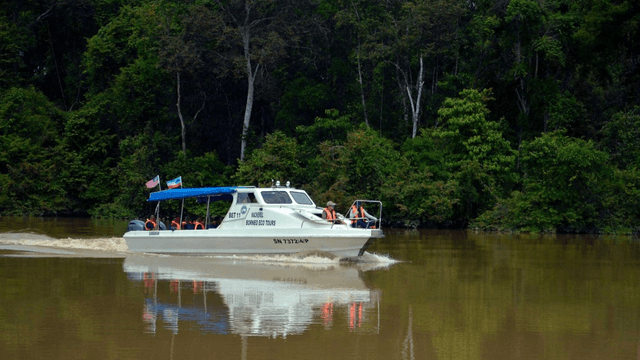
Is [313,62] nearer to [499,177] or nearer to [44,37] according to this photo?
[499,177]

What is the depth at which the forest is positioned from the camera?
4131cm

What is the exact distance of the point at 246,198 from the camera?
24.9m

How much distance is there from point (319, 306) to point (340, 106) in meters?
38.5

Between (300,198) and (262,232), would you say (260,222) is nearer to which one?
(262,232)

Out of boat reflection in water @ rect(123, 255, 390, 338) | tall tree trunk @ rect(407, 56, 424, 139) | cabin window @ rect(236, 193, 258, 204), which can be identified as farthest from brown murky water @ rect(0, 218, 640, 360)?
tall tree trunk @ rect(407, 56, 424, 139)

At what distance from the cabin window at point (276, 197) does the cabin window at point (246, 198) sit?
1.07 feet

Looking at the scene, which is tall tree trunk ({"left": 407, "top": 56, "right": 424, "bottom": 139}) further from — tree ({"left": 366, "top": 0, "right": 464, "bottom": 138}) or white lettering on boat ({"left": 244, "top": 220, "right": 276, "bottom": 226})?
white lettering on boat ({"left": 244, "top": 220, "right": 276, "bottom": 226})

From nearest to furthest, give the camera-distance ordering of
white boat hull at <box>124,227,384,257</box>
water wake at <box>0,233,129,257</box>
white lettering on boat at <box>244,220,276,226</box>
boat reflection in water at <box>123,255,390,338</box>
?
boat reflection in water at <box>123,255,390,338</box> → white boat hull at <box>124,227,384,257</box> → white lettering on boat at <box>244,220,276,226</box> → water wake at <box>0,233,129,257</box>

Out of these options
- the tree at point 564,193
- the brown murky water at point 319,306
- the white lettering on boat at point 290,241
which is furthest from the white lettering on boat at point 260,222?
the tree at point 564,193

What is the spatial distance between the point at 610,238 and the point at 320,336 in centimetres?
2612

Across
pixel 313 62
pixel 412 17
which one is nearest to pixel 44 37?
pixel 313 62

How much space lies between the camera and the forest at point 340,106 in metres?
41.3

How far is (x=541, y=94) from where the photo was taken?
44.5 meters

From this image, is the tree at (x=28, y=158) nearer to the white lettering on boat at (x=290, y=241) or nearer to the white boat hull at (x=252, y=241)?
the white boat hull at (x=252, y=241)
